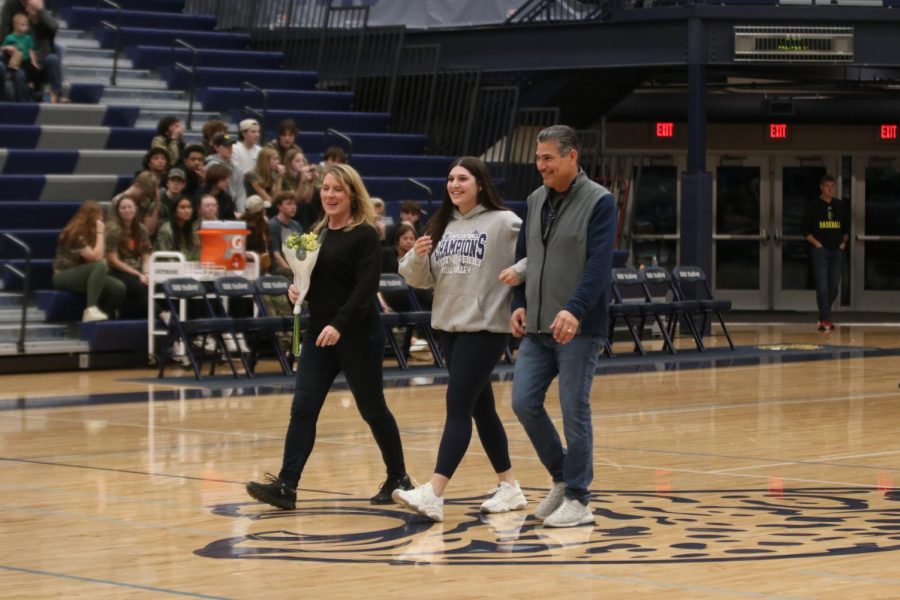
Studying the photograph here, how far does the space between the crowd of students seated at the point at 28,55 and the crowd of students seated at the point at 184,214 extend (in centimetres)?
283

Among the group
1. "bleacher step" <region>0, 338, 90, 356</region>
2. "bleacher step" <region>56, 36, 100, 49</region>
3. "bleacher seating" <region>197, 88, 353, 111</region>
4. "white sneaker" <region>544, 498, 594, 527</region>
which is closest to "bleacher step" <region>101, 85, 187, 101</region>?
"bleacher seating" <region>197, 88, 353, 111</region>

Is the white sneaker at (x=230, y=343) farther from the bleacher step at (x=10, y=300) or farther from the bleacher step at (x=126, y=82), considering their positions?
the bleacher step at (x=126, y=82)

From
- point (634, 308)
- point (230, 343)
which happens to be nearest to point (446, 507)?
point (230, 343)

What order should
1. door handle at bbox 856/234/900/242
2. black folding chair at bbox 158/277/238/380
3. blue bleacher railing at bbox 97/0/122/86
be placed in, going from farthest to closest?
door handle at bbox 856/234/900/242, blue bleacher railing at bbox 97/0/122/86, black folding chair at bbox 158/277/238/380

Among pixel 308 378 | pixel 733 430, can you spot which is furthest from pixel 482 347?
pixel 733 430

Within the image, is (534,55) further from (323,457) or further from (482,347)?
(482,347)

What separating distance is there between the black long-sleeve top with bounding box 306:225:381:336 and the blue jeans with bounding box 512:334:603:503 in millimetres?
927

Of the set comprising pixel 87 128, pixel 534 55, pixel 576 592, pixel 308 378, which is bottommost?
pixel 576 592

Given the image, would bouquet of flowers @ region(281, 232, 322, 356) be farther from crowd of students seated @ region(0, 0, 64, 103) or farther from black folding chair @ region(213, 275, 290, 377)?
crowd of students seated @ region(0, 0, 64, 103)

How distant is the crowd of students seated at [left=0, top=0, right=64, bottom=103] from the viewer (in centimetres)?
2111

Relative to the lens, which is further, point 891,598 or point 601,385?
point 601,385

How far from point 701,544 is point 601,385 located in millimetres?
8248

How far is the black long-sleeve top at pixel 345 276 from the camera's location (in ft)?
29.1

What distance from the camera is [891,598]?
6410 mm
